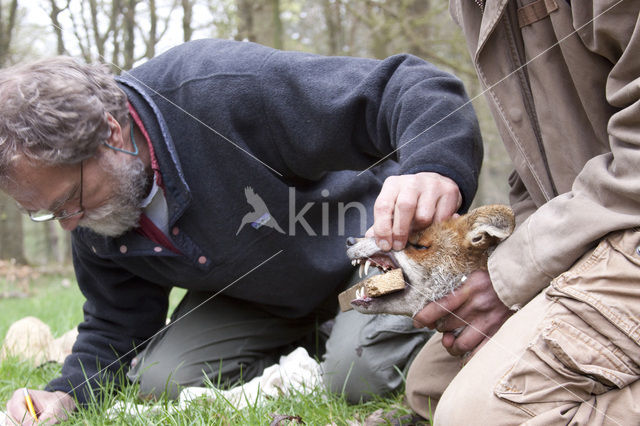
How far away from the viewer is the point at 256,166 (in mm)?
3182

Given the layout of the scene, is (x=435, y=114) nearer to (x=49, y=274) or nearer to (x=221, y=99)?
(x=221, y=99)

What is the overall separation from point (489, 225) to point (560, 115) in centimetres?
46

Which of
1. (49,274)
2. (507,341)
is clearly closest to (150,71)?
(507,341)

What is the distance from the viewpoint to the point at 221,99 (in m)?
3.11

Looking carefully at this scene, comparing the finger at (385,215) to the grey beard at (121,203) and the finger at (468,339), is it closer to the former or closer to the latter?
the finger at (468,339)

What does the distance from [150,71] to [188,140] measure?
19.1 inches

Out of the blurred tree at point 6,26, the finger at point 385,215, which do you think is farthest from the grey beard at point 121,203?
the blurred tree at point 6,26

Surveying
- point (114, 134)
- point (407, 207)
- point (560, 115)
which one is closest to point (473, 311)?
point (407, 207)

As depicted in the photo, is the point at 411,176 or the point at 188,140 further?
the point at 188,140

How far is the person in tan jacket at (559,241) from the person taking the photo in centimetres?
173

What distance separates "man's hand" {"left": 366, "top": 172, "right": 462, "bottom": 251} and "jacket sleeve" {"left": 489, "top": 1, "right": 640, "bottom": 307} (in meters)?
0.34

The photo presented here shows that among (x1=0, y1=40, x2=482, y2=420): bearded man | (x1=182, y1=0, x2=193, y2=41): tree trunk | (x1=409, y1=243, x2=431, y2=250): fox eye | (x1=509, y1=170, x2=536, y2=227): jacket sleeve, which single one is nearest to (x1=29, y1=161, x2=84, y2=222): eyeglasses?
(x1=0, y1=40, x2=482, y2=420): bearded man

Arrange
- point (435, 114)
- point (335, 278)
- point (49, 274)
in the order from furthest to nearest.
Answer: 1. point (49, 274)
2. point (335, 278)
3. point (435, 114)

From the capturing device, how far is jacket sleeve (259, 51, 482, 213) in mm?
2484
